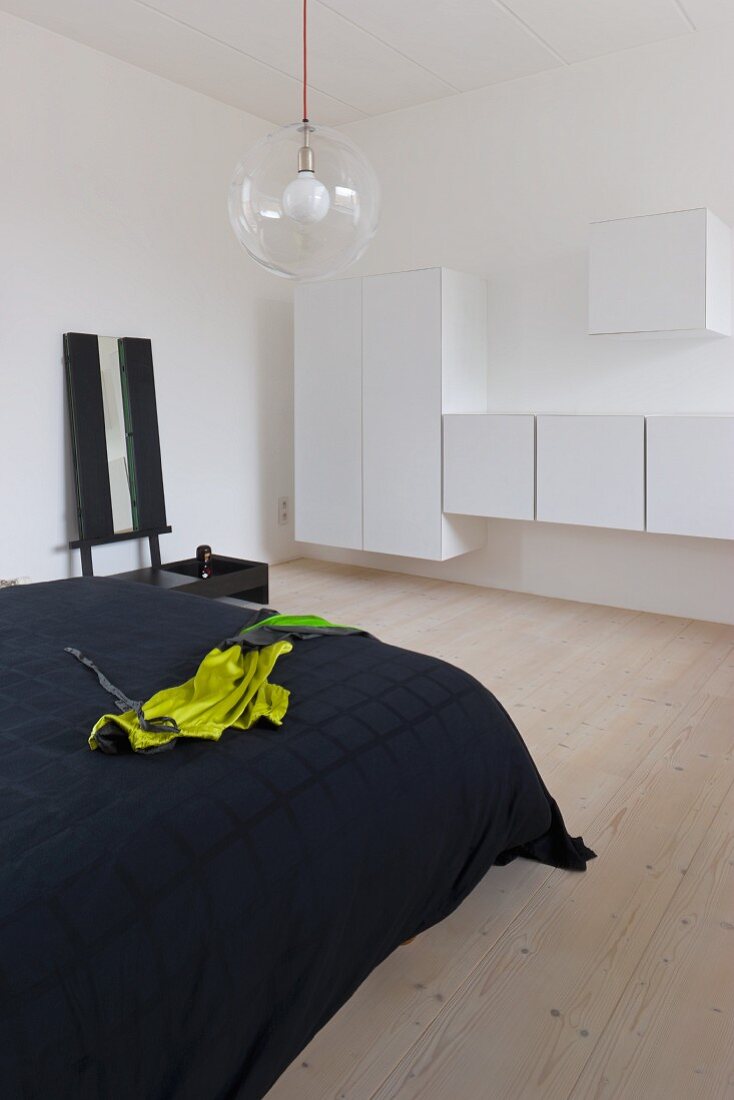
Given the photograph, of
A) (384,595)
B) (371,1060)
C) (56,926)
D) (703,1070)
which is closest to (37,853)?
(56,926)

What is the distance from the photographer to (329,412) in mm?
4633

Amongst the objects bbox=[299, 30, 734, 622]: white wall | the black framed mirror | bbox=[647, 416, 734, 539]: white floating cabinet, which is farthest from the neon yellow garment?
bbox=[299, 30, 734, 622]: white wall

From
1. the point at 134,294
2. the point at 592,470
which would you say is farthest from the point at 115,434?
the point at 592,470

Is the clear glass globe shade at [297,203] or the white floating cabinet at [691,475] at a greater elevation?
the clear glass globe shade at [297,203]

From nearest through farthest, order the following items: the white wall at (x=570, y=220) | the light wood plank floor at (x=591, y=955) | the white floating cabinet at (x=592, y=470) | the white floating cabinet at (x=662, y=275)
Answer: the light wood plank floor at (x=591, y=955) < the white floating cabinet at (x=662, y=275) < the white floating cabinet at (x=592, y=470) < the white wall at (x=570, y=220)

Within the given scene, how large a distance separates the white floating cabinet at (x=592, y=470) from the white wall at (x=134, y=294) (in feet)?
5.97

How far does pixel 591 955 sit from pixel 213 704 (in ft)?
2.93

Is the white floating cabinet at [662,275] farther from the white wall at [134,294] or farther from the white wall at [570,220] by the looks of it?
the white wall at [134,294]

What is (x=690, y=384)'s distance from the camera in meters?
3.84

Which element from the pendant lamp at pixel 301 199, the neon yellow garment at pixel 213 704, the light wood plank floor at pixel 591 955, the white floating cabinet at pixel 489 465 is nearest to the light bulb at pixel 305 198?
the pendant lamp at pixel 301 199

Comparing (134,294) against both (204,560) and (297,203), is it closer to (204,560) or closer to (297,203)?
(204,560)

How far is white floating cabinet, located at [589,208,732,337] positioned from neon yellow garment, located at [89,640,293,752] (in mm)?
2530

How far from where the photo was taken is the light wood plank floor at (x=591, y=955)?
140 centimetres

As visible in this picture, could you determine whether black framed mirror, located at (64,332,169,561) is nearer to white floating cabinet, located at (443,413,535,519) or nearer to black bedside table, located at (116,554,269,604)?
black bedside table, located at (116,554,269,604)
